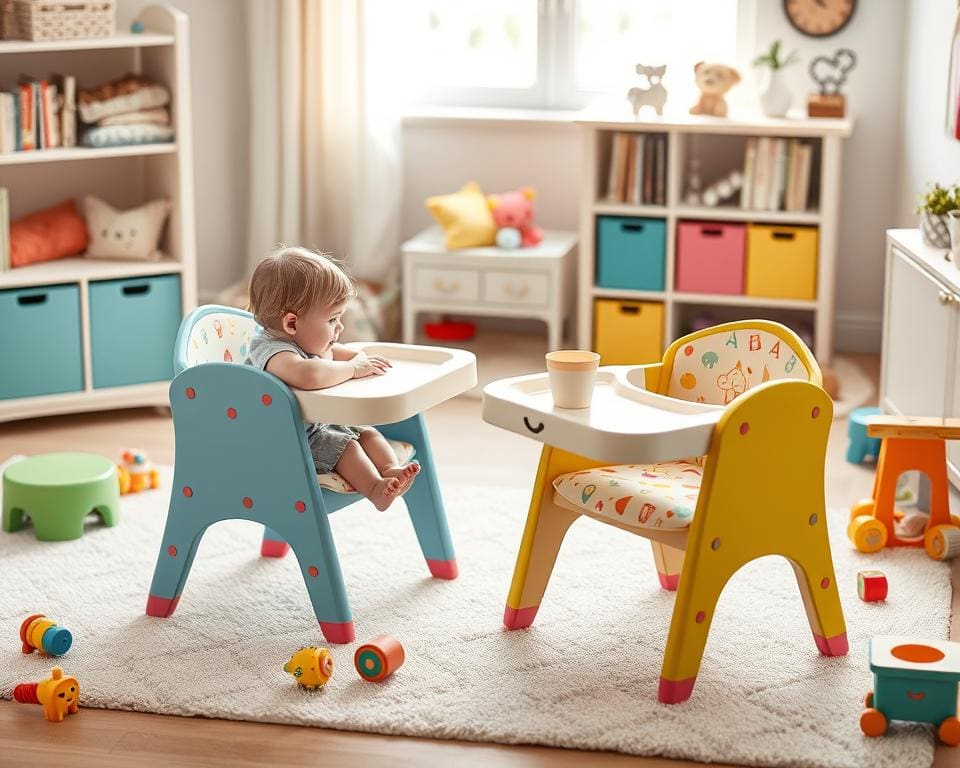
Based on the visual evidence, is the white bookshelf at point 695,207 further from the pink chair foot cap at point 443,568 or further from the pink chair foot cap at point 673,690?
the pink chair foot cap at point 673,690

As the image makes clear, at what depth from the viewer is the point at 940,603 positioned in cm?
287

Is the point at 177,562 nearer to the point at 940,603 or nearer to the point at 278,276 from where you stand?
the point at 278,276

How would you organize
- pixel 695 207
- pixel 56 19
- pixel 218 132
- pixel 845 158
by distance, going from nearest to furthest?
pixel 56 19 → pixel 695 207 → pixel 845 158 → pixel 218 132

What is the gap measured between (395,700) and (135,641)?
1.86ft

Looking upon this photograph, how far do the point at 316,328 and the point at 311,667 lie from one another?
628 millimetres

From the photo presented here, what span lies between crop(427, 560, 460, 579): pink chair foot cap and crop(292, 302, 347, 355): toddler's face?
1.86 feet

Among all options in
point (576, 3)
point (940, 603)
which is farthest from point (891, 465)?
point (576, 3)

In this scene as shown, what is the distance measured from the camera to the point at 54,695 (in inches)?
95.7

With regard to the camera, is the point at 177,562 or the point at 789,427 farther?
the point at 177,562

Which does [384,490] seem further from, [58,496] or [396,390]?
[58,496]

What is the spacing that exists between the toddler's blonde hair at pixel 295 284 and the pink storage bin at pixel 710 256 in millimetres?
2012

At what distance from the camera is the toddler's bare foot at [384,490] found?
2.66 m

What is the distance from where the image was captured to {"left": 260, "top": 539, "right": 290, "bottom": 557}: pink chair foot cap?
312cm

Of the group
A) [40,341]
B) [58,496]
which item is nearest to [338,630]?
[58,496]
